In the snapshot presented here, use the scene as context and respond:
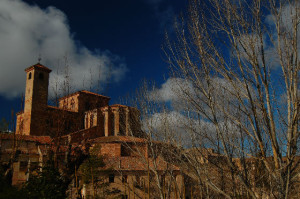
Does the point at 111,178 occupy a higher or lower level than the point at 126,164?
lower

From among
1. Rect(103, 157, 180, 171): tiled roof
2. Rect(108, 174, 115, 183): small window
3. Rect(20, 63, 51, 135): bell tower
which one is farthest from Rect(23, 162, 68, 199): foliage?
Rect(20, 63, 51, 135): bell tower

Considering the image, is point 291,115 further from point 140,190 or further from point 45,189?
point 140,190

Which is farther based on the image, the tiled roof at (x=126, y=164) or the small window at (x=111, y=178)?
the tiled roof at (x=126, y=164)

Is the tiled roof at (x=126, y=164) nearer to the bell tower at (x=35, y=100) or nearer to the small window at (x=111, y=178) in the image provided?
the small window at (x=111, y=178)

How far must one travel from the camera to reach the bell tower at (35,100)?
28.0 meters

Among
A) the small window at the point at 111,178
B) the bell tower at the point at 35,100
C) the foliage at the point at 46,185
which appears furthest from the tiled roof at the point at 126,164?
the foliage at the point at 46,185

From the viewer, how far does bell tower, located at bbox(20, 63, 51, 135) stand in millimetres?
28027

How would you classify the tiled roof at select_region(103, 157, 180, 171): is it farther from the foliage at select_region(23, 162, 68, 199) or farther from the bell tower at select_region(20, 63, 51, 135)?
the foliage at select_region(23, 162, 68, 199)

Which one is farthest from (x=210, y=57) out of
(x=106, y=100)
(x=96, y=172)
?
(x=106, y=100)

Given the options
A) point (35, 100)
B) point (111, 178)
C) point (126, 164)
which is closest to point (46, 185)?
point (111, 178)

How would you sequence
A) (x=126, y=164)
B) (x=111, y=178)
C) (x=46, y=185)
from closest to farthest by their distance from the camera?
(x=46, y=185) → (x=111, y=178) → (x=126, y=164)

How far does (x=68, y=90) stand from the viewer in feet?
29.6

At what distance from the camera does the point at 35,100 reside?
95.3ft

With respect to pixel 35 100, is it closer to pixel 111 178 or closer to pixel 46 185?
pixel 111 178
